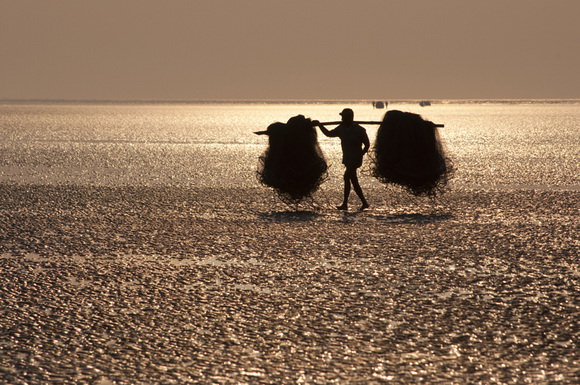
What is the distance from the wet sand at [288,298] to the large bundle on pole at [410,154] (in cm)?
143

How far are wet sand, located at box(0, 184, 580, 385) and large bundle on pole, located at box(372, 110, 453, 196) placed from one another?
1427 mm

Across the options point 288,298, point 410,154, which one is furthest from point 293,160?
point 288,298

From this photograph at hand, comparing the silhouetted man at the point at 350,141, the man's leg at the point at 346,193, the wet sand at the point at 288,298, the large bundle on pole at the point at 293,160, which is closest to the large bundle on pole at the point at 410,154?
the silhouetted man at the point at 350,141

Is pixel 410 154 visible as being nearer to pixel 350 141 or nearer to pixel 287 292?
pixel 350 141

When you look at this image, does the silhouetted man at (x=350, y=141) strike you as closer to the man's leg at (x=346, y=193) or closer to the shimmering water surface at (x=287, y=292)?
the man's leg at (x=346, y=193)

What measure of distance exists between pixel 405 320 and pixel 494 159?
2892cm

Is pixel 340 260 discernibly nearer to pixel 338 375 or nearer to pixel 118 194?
pixel 338 375

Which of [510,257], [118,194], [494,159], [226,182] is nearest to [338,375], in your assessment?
[510,257]

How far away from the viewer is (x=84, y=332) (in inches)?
265

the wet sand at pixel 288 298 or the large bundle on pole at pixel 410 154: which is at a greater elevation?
the large bundle on pole at pixel 410 154

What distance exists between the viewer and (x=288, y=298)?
26.2 feet

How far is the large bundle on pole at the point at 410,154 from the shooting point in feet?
52.0

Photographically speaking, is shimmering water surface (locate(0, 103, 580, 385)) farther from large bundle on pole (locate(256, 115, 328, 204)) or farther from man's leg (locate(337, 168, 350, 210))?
large bundle on pole (locate(256, 115, 328, 204))

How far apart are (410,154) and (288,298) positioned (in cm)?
842
